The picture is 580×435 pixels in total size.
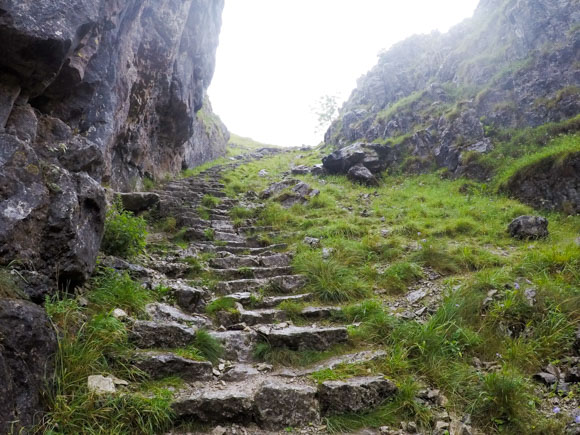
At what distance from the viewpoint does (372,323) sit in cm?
505

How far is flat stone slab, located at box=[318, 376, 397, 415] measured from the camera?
145 inches

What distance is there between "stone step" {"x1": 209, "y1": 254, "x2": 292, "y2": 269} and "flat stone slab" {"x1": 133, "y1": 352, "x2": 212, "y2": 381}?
3533 mm

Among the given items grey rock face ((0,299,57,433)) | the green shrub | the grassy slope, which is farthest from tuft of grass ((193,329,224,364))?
the green shrub

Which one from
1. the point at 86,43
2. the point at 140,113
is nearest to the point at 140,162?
the point at 140,113

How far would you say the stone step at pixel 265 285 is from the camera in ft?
21.4

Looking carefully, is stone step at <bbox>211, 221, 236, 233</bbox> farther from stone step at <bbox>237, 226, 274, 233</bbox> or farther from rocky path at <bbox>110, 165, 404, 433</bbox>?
Answer: rocky path at <bbox>110, 165, 404, 433</bbox>

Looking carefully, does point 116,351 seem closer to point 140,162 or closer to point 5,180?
point 5,180

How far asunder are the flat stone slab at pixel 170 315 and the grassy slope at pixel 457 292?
1575mm

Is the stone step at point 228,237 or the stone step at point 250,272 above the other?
the stone step at point 228,237

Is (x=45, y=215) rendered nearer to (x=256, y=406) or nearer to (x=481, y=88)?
(x=256, y=406)

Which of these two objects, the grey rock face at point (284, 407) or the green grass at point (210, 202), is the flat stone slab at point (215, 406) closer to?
the grey rock face at point (284, 407)

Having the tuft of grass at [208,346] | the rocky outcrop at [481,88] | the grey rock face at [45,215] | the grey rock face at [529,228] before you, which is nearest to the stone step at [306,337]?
the tuft of grass at [208,346]

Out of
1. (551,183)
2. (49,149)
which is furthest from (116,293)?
(551,183)

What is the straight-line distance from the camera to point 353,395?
146 inches
